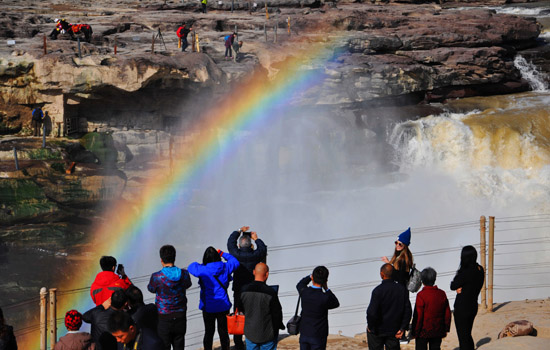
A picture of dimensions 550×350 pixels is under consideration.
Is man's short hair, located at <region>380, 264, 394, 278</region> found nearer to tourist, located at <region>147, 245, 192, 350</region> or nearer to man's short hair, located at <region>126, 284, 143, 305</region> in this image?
tourist, located at <region>147, 245, 192, 350</region>

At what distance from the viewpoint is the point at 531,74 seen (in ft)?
104

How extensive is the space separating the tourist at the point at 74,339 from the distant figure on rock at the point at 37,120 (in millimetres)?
17396

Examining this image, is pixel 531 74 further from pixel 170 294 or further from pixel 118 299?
pixel 118 299

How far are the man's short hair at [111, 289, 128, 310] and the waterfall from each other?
91.8 ft

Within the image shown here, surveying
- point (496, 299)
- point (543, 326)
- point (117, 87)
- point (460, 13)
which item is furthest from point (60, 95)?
point (460, 13)

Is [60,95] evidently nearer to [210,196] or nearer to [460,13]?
[210,196]

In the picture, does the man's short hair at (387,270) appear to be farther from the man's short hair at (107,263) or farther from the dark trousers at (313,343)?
the man's short hair at (107,263)

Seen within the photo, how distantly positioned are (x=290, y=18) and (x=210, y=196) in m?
10.5

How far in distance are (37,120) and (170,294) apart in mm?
16324

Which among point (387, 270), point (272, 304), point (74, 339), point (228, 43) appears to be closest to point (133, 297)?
point (74, 339)

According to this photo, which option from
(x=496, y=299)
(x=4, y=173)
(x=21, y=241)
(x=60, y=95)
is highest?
(x=60, y=95)

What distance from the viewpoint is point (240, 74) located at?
82.3 feet

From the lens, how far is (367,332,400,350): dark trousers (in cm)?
829

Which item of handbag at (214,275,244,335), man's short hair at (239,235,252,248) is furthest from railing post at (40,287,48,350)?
man's short hair at (239,235,252,248)
